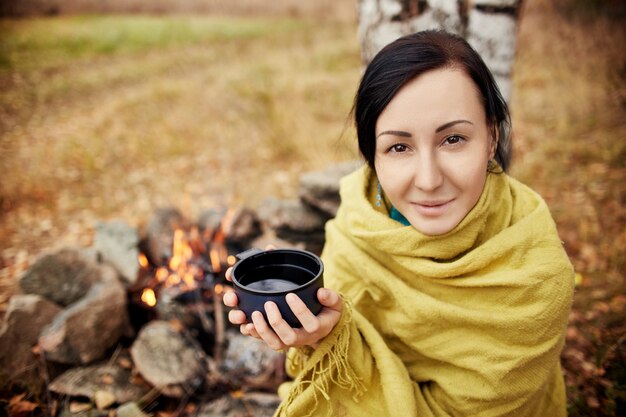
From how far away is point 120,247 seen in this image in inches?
125

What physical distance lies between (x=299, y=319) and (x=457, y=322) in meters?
0.66

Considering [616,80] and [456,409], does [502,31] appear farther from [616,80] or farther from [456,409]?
[616,80]

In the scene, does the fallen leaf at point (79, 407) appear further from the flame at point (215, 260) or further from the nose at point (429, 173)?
the nose at point (429, 173)

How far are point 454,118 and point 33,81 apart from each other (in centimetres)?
855

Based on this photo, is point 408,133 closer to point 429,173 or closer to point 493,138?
point 429,173

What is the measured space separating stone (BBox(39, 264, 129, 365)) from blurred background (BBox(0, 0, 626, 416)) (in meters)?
1.23

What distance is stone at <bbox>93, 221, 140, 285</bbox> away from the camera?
9.77 feet

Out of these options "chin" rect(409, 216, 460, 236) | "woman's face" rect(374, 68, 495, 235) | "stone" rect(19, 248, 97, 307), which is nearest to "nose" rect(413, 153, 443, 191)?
"woman's face" rect(374, 68, 495, 235)

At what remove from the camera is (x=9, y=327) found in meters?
2.40

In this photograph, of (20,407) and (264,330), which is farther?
(20,407)

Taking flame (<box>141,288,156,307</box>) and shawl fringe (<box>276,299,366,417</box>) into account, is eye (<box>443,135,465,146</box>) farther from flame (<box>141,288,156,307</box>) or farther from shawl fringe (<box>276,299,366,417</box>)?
flame (<box>141,288,156,307</box>)

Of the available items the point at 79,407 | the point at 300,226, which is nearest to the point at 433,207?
the point at 300,226

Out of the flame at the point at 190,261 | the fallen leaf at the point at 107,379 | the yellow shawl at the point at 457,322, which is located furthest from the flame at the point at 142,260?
the yellow shawl at the point at 457,322

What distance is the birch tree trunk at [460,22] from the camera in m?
2.34
